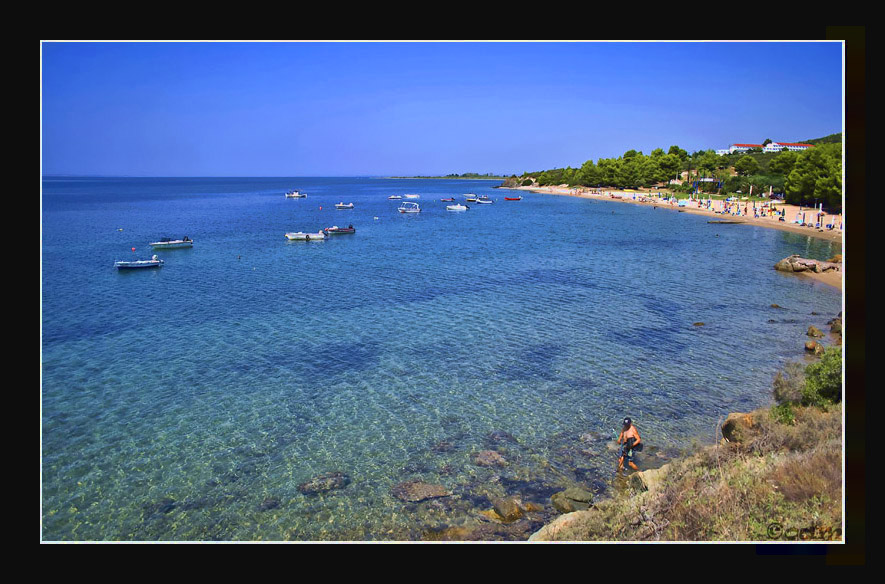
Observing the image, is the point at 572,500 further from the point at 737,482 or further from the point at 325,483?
the point at 325,483

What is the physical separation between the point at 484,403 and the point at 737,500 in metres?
9.55

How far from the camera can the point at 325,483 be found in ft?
45.3

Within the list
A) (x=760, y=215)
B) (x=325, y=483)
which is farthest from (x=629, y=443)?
(x=760, y=215)

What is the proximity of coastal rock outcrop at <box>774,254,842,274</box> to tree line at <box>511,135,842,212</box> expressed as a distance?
22.7m

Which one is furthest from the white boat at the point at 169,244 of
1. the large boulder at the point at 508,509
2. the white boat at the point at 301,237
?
the large boulder at the point at 508,509

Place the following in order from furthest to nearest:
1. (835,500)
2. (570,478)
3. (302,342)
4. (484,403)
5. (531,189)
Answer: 1. (531,189)
2. (302,342)
3. (484,403)
4. (570,478)
5. (835,500)

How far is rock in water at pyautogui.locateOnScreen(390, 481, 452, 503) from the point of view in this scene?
43.5ft

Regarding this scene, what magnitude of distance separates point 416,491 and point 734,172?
135619 mm

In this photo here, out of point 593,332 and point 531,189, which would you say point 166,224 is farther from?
point 531,189

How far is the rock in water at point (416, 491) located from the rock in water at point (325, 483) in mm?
1297

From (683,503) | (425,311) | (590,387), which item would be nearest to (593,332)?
(590,387)

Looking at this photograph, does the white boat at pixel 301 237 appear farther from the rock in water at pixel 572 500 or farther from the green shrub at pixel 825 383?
the green shrub at pixel 825 383

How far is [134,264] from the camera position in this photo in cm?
4197

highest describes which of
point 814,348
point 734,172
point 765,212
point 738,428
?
point 734,172
